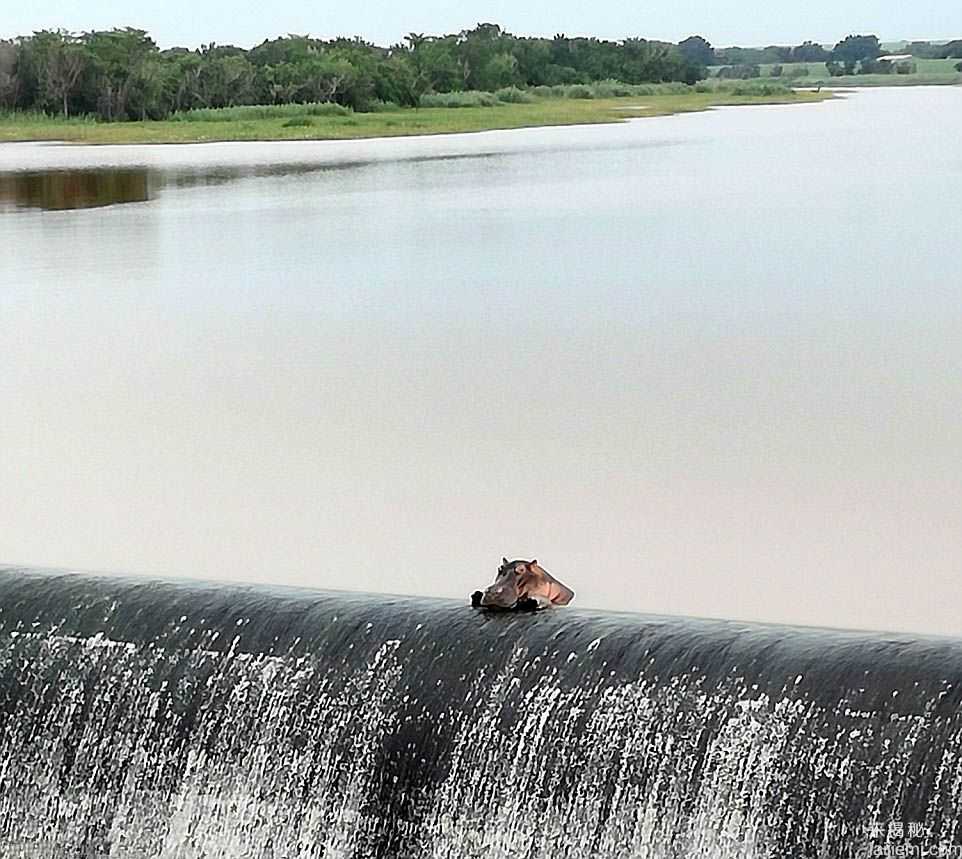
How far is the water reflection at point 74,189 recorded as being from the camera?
25641 millimetres

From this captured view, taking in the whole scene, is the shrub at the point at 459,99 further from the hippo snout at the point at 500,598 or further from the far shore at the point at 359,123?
the hippo snout at the point at 500,598

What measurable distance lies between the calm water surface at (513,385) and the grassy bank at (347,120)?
7.82m

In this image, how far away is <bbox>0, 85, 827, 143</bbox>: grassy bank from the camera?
111 feet

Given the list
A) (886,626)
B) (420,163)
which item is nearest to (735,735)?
(886,626)

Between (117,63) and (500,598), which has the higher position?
(117,63)

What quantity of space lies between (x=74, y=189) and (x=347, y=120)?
9454 mm

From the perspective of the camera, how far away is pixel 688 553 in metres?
9.21

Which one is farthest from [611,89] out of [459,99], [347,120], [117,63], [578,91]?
[117,63]

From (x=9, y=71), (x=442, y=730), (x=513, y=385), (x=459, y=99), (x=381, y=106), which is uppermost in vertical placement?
(x=9, y=71)

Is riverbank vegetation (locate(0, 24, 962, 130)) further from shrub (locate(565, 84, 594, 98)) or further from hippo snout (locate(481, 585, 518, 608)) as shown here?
hippo snout (locate(481, 585, 518, 608))

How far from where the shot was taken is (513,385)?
13.6 metres

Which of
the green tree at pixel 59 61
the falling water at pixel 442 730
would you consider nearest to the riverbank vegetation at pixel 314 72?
the green tree at pixel 59 61

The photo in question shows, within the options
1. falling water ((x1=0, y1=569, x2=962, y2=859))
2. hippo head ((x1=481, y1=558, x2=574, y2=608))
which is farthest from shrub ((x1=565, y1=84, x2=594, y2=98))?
hippo head ((x1=481, y1=558, x2=574, y2=608))

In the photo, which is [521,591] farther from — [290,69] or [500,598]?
[290,69]
